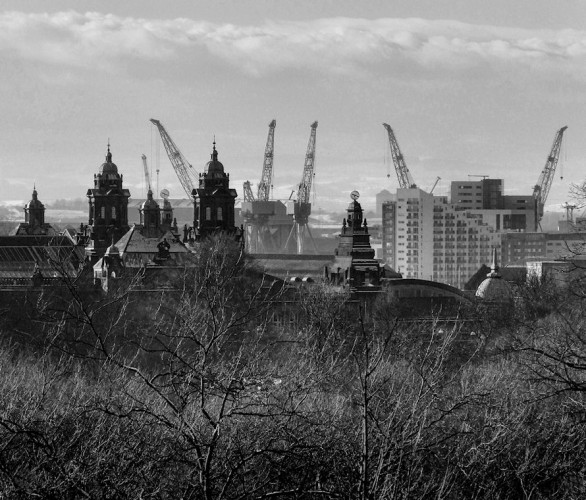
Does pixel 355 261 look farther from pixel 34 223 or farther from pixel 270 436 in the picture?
pixel 270 436

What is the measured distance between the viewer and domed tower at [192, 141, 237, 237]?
145375 mm

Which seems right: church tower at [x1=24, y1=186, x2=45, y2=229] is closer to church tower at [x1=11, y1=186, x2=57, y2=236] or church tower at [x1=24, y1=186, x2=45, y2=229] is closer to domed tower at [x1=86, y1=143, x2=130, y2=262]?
church tower at [x1=11, y1=186, x2=57, y2=236]

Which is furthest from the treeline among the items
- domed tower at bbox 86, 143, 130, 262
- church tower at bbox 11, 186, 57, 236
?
church tower at bbox 11, 186, 57, 236

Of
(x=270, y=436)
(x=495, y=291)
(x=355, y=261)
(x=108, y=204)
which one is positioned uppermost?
(x=108, y=204)

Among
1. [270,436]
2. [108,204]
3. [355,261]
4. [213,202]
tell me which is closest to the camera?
[270,436]

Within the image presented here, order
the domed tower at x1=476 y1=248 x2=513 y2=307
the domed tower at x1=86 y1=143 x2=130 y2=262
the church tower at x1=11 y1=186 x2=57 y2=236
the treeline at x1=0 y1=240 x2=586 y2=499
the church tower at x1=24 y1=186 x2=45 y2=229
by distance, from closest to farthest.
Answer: the treeline at x1=0 y1=240 x2=586 y2=499 < the domed tower at x1=476 y1=248 x2=513 y2=307 < the domed tower at x1=86 y1=143 x2=130 y2=262 < the church tower at x1=11 y1=186 x2=57 y2=236 < the church tower at x1=24 y1=186 x2=45 y2=229

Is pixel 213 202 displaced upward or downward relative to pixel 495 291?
upward

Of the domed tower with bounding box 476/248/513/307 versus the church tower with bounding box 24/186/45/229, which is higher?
the church tower with bounding box 24/186/45/229

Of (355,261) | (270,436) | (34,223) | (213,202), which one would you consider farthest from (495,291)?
(270,436)

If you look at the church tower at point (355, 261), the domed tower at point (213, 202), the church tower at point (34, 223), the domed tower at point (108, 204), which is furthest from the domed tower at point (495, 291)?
the church tower at point (34, 223)

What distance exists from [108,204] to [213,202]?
1213 cm

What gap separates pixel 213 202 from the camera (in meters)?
146

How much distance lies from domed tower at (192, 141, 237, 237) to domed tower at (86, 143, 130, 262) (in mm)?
8483

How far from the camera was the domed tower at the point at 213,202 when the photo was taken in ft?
477
